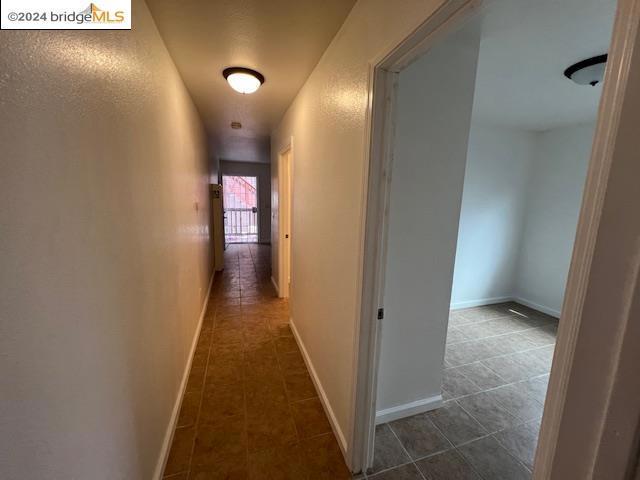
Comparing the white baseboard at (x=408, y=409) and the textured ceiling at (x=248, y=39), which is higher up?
the textured ceiling at (x=248, y=39)

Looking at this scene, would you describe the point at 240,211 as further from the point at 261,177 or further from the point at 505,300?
the point at 505,300

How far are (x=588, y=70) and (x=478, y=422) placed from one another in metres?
2.60

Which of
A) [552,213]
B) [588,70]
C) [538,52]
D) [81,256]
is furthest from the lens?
[552,213]

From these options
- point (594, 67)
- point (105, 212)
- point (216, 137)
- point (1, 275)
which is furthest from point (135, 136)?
point (216, 137)

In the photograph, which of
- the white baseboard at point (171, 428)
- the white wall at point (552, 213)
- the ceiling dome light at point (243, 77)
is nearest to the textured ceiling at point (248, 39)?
the ceiling dome light at point (243, 77)

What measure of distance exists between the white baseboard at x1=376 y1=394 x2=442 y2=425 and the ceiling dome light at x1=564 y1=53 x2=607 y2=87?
2.57 m

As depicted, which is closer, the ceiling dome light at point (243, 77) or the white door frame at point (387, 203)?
the white door frame at point (387, 203)

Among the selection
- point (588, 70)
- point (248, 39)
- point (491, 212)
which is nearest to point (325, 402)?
point (248, 39)

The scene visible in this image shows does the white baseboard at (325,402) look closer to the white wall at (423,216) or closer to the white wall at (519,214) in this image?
the white wall at (423,216)

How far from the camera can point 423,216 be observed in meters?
1.72

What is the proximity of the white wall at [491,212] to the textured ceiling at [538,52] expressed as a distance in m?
0.62

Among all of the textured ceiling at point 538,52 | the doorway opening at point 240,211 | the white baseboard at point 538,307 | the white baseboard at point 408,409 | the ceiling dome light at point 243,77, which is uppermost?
the textured ceiling at point 538,52

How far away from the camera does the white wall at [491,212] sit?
3.61 meters

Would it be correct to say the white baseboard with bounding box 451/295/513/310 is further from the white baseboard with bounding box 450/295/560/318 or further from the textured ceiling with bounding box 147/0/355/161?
the textured ceiling with bounding box 147/0/355/161
